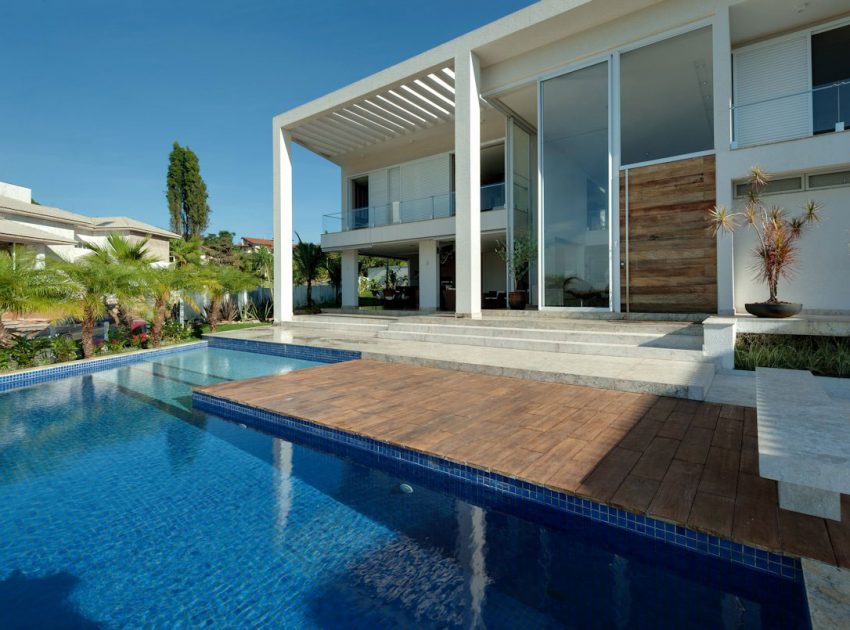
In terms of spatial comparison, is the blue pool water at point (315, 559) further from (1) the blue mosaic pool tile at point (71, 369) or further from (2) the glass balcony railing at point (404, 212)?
(2) the glass balcony railing at point (404, 212)

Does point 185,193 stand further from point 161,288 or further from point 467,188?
point 467,188

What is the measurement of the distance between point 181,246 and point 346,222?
604cm

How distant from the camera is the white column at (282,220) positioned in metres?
13.2

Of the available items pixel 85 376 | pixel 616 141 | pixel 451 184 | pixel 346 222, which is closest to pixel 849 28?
pixel 616 141

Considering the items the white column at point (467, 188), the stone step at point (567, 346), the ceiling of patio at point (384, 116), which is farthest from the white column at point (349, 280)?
the stone step at point (567, 346)

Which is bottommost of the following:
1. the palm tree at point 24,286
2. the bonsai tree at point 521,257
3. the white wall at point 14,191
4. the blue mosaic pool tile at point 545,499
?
the blue mosaic pool tile at point 545,499

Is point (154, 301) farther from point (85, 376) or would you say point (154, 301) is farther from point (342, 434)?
point (342, 434)

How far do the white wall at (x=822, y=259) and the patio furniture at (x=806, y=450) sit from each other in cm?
617

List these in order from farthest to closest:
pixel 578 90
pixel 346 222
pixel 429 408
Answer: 1. pixel 346 222
2. pixel 578 90
3. pixel 429 408

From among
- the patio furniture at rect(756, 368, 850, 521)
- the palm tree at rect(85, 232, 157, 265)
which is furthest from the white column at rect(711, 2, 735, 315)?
the palm tree at rect(85, 232, 157, 265)

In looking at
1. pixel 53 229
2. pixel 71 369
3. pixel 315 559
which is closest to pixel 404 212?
pixel 71 369

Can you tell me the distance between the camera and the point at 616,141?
27.0ft

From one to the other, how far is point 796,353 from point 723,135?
4150 millimetres

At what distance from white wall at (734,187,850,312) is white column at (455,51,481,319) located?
5.41 m
